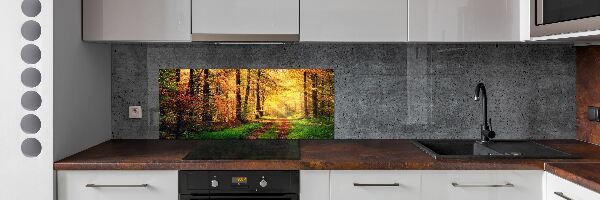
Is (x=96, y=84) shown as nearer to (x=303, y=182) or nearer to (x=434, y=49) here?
(x=303, y=182)

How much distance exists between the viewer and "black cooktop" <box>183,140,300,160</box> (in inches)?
100

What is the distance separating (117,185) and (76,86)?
1.76 feet

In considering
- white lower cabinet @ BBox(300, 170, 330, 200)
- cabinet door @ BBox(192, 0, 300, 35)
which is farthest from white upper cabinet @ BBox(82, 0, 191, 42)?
white lower cabinet @ BBox(300, 170, 330, 200)

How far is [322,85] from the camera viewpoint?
3.18 m

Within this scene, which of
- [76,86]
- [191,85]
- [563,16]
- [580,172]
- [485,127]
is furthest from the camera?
[191,85]

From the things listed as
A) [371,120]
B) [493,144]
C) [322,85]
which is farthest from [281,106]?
[493,144]
